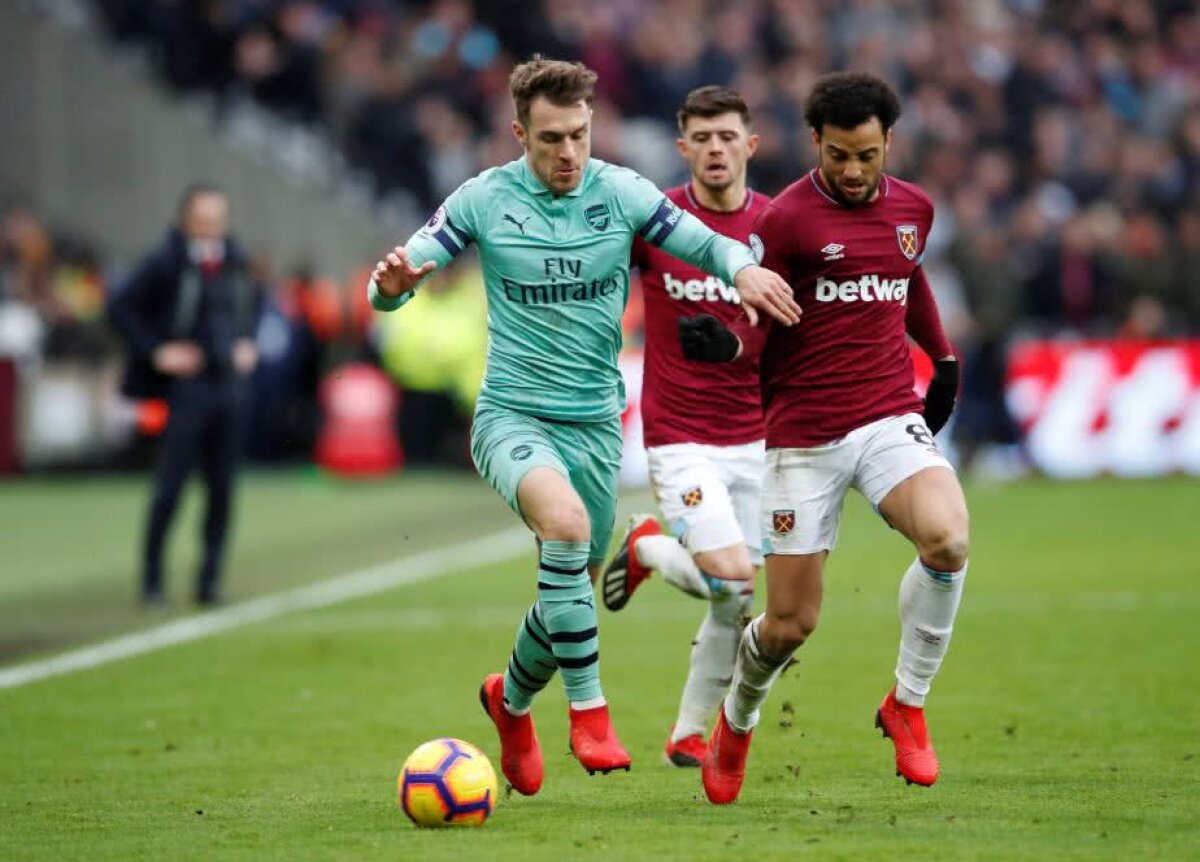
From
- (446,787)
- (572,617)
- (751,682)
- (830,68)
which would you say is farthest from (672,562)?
(830,68)

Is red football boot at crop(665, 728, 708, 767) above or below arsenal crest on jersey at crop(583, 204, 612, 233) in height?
below

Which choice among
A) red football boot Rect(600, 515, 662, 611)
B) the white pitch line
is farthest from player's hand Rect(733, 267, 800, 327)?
the white pitch line

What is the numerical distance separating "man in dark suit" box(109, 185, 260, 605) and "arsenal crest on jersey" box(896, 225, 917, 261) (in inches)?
278

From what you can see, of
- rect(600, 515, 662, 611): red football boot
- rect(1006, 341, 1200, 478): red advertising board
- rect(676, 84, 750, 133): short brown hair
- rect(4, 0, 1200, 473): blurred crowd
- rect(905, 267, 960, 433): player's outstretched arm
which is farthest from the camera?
rect(4, 0, 1200, 473): blurred crowd

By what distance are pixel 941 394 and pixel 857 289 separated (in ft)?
2.33

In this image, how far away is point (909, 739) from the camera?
771 centimetres

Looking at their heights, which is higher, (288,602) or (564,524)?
(564,524)

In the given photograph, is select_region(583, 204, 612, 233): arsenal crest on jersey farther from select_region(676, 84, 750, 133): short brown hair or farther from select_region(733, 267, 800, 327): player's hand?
select_region(676, 84, 750, 133): short brown hair

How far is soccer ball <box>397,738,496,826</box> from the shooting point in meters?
7.01

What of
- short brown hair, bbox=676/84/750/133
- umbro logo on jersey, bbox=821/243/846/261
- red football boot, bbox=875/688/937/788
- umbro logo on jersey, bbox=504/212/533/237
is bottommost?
red football boot, bbox=875/688/937/788

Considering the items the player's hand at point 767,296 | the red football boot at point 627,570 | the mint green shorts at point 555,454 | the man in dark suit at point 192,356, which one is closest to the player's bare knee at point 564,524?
the mint green shorts at point 555,454

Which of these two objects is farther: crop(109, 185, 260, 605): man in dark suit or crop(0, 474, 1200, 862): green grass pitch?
crop(109, 185, 260, 605): man in dark suit

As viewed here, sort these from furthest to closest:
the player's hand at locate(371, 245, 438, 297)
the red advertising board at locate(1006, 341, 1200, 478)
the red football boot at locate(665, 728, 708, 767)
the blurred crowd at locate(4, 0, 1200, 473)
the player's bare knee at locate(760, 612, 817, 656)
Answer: the blurred crowd at locate(4, 0, 1200, 473), the red advertising board at locate(1006, 341, 1200, 478), the red football boot at locate(665, 728, 708, 767), the player's bare knee at locate(760, 612, 817, 656), the player's hand at locate(371, 245, 438, 297)

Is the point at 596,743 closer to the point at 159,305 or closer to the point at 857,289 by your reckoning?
the point at 857,289
